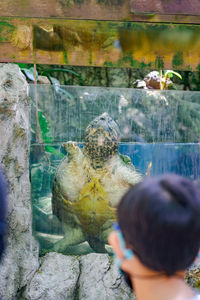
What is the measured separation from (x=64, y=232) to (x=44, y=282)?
0.64 metres

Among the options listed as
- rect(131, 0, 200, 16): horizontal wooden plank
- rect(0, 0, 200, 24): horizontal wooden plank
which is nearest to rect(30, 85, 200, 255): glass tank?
rect(0, 0, 200, 24): horizontal wooden plank

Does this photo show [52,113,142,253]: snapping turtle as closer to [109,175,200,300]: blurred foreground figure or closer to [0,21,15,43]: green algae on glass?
[0,21,15,43]: green algae on glass

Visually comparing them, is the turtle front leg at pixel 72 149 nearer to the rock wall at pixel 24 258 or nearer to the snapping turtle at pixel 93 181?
the snapping turtle at pixel 93 181

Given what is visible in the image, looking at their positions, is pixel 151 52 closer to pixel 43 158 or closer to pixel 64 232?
pixel 43 158

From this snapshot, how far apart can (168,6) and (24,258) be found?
236 cm

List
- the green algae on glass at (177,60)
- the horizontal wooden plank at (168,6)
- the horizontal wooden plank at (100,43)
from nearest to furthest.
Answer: the horizontal wooden plank at (168,6) < the horizontal wooden plank at (100,43) < the green algae on glass at (177,60)

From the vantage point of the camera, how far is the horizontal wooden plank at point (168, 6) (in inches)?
94.3

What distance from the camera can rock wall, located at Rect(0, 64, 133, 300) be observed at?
9.29 ft

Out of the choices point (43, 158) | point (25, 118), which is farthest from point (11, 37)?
point (43, 158)

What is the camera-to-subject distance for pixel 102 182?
351cm

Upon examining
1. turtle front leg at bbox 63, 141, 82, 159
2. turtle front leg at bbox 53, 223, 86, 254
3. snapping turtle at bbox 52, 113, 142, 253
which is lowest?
turtle front leg at bbox 53, 223, 86, 254

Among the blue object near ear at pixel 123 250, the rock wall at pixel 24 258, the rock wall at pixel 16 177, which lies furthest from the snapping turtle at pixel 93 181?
the blue object near ear at pixel 123 250

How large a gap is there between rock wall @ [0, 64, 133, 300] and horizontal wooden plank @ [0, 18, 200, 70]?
1.46ft

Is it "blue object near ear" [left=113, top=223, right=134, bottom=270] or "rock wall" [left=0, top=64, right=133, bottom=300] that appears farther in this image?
"rock wall" [left=0, top=64, right=133, bottom=300]
